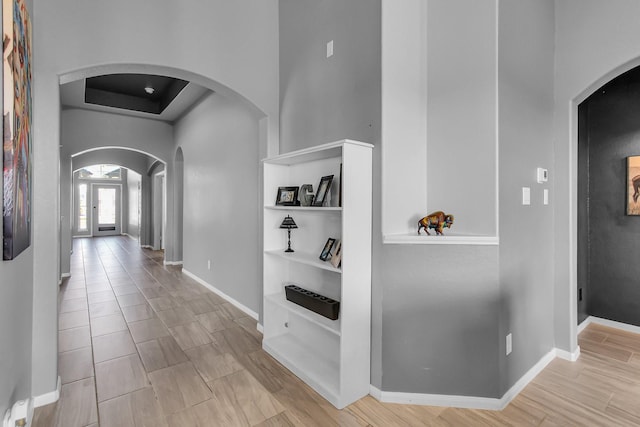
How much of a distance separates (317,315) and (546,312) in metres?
1.86

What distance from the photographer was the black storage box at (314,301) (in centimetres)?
223

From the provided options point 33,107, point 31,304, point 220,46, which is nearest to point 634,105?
point 220,46

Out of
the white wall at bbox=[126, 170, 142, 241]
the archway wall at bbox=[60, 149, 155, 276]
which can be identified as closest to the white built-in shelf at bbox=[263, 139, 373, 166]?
the archway wall at bbox=[60, 149, 155, 276]

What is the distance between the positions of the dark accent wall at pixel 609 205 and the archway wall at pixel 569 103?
2.30 feet

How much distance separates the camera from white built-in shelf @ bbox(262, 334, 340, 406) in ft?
7.07

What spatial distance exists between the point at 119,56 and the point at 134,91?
3.70 meters

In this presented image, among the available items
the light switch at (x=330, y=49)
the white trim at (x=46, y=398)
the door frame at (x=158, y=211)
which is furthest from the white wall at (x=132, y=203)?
Answer: the light switch at (x=330, y=49)

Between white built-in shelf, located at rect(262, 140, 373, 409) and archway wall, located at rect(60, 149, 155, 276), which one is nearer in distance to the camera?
white built-in shelf, located at rect(262, 140, 373, 409)

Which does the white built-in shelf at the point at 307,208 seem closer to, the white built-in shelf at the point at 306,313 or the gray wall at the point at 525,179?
the white built-in shelf at the point at 306,313

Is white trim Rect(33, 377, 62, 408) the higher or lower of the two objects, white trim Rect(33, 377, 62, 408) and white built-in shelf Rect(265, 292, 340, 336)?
the lower

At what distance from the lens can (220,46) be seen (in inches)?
110

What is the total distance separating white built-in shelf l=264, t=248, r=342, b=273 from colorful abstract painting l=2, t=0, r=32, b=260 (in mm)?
1556

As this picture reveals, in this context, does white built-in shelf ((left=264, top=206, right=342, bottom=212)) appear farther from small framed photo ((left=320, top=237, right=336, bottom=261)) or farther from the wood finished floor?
Result: the wood finished floor

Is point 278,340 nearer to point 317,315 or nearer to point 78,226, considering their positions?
point 317,315
